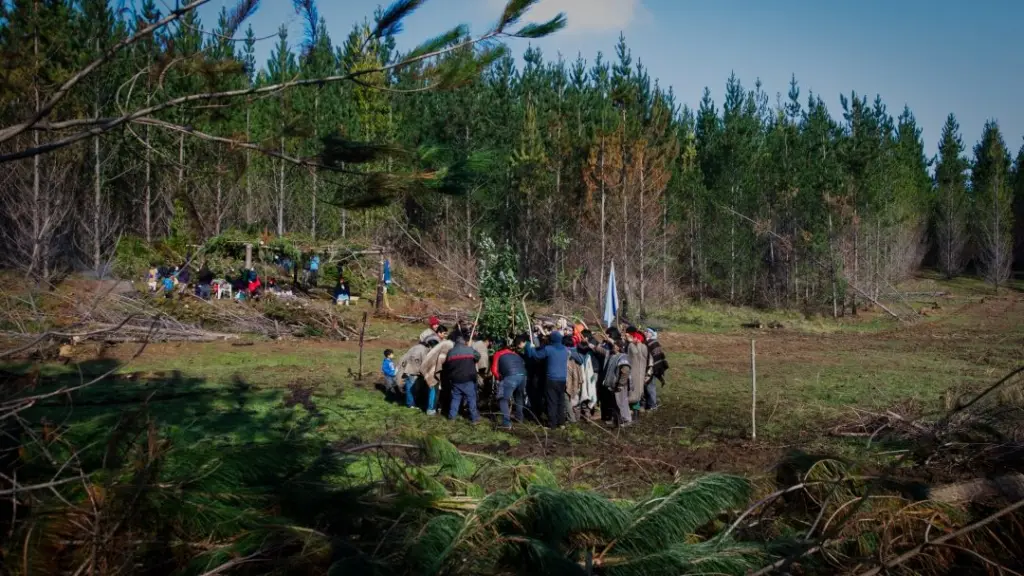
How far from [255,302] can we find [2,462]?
2156 centimetres

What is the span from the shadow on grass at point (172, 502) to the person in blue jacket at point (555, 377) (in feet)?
24.2

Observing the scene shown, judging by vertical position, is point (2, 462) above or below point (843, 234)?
below

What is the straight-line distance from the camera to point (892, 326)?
3150 cm

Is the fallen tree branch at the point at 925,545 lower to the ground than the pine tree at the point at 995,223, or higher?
lower

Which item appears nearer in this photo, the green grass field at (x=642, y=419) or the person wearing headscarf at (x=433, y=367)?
the green grass field at (x=642, y=419)

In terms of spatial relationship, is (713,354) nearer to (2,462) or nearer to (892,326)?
(892,326)

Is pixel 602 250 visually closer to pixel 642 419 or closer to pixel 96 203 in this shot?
pixel 96 203

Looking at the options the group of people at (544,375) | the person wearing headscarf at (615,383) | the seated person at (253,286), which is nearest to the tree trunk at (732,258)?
the seated person at (253,286)

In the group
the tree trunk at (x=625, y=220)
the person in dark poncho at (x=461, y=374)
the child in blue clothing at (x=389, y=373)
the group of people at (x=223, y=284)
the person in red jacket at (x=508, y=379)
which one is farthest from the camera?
the tree trunk at (x=625, y=220)

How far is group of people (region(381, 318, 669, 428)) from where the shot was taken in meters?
12.4

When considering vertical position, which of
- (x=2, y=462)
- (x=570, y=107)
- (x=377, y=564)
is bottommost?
(x=377, y=564)

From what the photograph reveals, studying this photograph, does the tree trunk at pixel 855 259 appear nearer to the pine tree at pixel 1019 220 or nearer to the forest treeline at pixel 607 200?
the forest treeline at pixel 607 200

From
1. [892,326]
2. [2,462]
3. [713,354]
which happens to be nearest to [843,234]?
[892,326]

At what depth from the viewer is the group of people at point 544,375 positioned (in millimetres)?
12391
